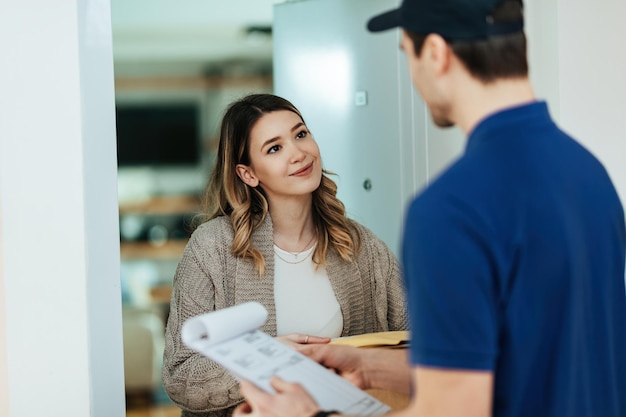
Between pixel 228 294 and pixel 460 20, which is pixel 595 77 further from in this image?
pixel 460 20

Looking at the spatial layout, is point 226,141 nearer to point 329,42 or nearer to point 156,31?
point 329,42

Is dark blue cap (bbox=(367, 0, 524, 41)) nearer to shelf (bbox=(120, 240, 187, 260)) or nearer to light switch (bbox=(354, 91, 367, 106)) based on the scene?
light switch (bbox=(354, 91, 367, 106))

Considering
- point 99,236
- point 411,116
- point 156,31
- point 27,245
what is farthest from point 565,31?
point 156,31

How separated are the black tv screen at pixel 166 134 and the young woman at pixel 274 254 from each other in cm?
656

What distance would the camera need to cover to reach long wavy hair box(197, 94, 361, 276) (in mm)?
2551

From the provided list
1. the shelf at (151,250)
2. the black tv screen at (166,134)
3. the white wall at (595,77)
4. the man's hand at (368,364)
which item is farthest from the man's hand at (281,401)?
the black tv screen at (166,134)

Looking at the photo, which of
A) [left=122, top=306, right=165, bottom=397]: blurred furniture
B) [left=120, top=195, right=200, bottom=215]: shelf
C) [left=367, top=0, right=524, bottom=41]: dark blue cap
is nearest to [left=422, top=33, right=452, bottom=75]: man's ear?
[left=367, top=0, right=524, bottom=41]: dark blue cap

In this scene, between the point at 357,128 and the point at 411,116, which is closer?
the point at 411,116

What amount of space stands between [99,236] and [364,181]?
146 cm

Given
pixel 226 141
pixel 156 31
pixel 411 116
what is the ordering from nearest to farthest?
1. pixel 226 141
2. pixel 411 116
3. pixel 156 31

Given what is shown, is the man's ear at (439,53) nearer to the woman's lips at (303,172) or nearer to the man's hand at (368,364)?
the man's hand at (368,364)

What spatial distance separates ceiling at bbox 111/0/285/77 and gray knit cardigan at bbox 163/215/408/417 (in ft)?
12.6

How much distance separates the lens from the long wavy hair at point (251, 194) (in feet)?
8.37

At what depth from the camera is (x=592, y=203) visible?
1204mm
